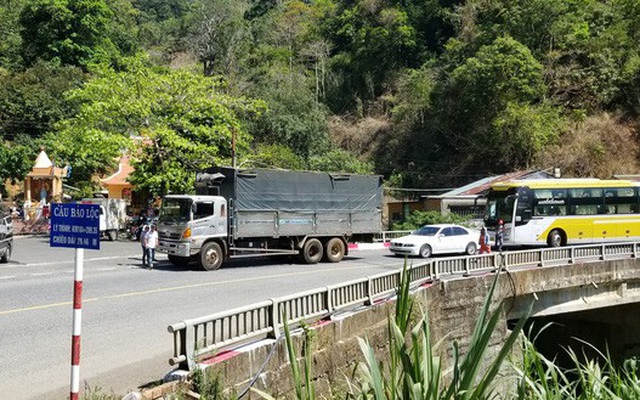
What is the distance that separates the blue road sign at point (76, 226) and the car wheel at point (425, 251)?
18792mm

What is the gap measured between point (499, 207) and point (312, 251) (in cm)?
896

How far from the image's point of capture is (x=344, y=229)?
73.9ft

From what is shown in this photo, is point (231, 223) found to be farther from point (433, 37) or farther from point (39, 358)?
point (433, 37)

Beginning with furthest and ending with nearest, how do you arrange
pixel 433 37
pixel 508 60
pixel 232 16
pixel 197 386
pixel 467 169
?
1. pixel 232 16
2. pixel 433 37
3. pixel 467 169
4. pixel 508 60
5. pixel 197 386

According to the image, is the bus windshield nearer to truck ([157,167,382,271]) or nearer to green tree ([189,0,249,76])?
truck ([157,167,382,271])

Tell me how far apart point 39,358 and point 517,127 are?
3996cm

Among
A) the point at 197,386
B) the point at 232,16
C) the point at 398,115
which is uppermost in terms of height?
the point at 232,16

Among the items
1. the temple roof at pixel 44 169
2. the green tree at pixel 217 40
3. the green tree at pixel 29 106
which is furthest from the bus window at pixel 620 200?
the green tree at pixel 217 40

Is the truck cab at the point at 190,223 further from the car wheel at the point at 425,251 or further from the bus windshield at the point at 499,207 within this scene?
the bus windshield at the point at 499,207

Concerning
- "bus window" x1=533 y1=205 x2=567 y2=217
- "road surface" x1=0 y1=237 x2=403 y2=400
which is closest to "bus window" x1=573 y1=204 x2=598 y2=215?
"bus window" x1=533 y1=205 x2=567 y2=217

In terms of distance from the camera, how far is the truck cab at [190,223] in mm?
18828

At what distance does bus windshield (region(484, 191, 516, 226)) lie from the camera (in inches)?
969

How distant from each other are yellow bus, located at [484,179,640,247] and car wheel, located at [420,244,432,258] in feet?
11.0

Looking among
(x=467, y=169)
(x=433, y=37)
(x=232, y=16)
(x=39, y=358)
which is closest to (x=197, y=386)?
(x=39, y=358)
